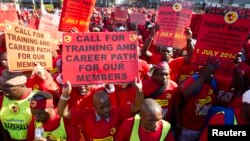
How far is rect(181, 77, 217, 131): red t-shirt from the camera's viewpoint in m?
4.80

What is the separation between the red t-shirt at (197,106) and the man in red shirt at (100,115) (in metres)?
0.97

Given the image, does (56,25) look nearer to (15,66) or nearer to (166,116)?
(15,66)

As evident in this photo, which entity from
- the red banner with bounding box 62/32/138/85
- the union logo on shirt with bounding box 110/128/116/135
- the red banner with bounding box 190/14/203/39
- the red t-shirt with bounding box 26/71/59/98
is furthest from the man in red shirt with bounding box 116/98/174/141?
the red banner with bounding box 190/14/203/39

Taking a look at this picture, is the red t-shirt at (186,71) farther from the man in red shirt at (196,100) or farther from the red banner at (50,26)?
the red banner at (50,26)

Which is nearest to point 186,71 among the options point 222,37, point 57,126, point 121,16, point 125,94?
point 222,37

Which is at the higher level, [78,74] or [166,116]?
[78,74]

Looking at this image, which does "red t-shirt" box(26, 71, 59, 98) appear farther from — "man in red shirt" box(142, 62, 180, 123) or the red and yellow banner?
"man in red shirt" box(142, 62, 180, 123)

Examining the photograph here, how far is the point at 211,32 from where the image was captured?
483 cm

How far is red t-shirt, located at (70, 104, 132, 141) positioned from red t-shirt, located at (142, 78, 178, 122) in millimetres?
708

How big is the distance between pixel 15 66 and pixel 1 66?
176cm

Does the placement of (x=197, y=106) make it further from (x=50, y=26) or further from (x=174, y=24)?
(x=50, y=26)

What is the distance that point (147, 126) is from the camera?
3.71 meters

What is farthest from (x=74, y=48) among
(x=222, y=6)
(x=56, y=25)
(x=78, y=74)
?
(x=56, y=25)

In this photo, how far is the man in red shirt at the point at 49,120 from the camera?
388cm
